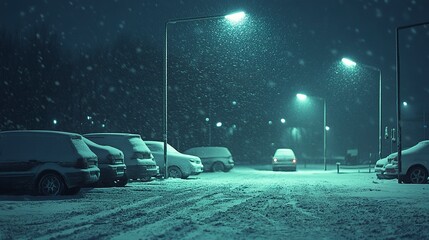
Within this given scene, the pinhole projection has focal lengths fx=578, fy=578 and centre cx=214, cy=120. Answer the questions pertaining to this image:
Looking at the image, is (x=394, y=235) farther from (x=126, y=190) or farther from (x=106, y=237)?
(x=126, y=190)

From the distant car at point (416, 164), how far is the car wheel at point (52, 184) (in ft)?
42.1

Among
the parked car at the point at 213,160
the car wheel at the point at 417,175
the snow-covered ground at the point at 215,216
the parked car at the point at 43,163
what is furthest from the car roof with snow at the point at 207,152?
the parked car at the point at 43,163

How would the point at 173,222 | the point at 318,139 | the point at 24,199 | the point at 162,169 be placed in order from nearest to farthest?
1. the point at 173,222
2. the point at 24,199
3. the point at 162,169
4. the point at 318,139

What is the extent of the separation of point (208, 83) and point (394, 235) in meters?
45.5

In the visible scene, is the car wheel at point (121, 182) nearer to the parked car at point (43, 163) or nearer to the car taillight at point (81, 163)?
the parked car at point (43, 163)

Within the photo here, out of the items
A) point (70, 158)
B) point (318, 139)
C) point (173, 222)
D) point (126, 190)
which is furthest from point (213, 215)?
point (318, 139)

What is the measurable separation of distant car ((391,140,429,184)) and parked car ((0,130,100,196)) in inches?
479

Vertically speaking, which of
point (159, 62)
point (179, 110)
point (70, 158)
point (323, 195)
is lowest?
point (323, 195)

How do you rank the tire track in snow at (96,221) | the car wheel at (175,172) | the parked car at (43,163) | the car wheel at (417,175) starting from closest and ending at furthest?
1. the tire track in snow at (96,221)
2. the parked car at (43,163)
3. the car wheel at (417,175)
4. the car wheel at (175,172)

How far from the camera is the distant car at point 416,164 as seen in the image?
2095 centimetres

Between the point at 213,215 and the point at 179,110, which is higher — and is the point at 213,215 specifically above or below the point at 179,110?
below

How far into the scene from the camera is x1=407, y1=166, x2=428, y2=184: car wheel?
21.2 metres

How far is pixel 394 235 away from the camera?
825 cm

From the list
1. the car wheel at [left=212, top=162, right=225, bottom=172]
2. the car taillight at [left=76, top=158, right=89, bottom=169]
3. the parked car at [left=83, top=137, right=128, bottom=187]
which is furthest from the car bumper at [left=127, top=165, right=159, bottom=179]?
the car wheel at [left=212, top=162, right=225, bottom=172]
